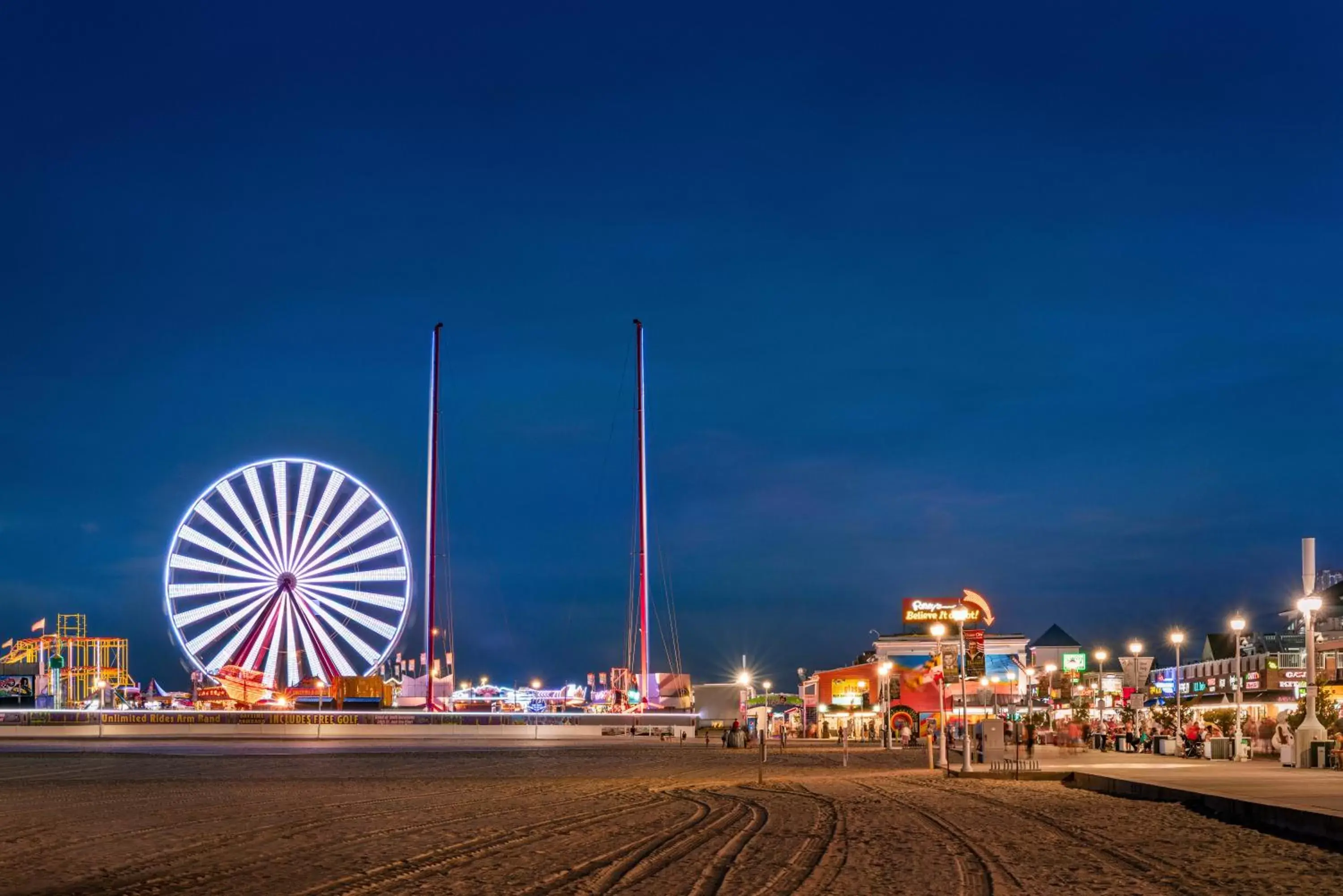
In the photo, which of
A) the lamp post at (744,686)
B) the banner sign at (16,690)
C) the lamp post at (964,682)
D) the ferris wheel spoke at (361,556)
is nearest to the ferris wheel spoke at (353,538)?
the ferris wheel spoke at (361,556)

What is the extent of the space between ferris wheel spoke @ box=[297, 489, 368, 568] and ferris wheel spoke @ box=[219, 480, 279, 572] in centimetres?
152

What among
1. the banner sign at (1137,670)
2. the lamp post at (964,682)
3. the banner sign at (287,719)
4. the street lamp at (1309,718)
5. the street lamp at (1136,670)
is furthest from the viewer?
the banner sign at (287,719)

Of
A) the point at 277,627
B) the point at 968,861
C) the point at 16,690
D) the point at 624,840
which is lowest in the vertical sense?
the point at 16,690

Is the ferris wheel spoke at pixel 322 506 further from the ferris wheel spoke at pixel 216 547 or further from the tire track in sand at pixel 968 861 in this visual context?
the tire track in sand at pixel 968 861

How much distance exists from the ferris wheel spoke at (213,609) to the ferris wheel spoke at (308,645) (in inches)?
69.3

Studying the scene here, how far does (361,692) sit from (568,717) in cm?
1758

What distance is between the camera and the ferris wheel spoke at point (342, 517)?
74.9m

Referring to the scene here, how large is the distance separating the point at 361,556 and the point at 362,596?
2.25m

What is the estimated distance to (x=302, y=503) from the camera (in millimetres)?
74625

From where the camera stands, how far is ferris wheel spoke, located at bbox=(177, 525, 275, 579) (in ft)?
239

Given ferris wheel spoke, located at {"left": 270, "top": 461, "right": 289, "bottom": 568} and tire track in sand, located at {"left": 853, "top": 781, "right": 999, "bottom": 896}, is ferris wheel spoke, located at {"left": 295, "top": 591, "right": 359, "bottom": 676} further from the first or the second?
tire track in sand, located at {"left": 853, "top": 781, "right": 999, "bottom": 896}

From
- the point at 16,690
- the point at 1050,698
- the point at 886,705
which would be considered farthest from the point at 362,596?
the point at 16,690

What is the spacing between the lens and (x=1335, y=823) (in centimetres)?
1717

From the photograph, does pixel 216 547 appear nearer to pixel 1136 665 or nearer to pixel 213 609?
pixel 213 609
